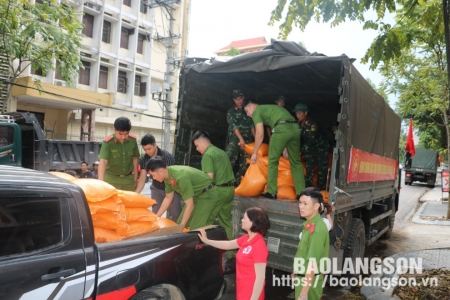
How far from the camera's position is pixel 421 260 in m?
5.70

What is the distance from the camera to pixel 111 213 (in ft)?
8.77

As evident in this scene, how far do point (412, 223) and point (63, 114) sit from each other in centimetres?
1613

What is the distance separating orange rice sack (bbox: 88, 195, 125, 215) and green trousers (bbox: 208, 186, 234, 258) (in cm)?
148

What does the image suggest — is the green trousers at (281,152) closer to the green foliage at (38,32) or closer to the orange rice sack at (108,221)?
the orange rice sack at (108,221)

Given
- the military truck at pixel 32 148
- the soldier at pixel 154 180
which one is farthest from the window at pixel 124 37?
the soldier at pixel 154 180

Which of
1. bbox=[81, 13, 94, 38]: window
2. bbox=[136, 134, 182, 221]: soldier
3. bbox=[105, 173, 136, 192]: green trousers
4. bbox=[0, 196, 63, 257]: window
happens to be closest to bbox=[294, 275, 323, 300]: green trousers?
bbox=[0, 196, 63, 257]: window

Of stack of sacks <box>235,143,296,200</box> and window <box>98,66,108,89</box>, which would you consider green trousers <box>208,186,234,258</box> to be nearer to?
stack of sacks <box>235,143,296,200</box>

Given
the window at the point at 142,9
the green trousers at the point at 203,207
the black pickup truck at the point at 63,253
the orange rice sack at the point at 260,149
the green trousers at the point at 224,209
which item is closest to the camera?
the black pickup truck at the point at 63,253

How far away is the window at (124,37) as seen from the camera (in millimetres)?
21578

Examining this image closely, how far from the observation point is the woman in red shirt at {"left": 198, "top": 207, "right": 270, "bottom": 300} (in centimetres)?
268

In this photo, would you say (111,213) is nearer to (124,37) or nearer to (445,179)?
(445,179)

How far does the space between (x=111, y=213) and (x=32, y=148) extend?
7446mm

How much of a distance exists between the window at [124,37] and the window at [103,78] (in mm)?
2012

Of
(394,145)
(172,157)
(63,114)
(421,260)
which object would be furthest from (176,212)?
(63,114)
